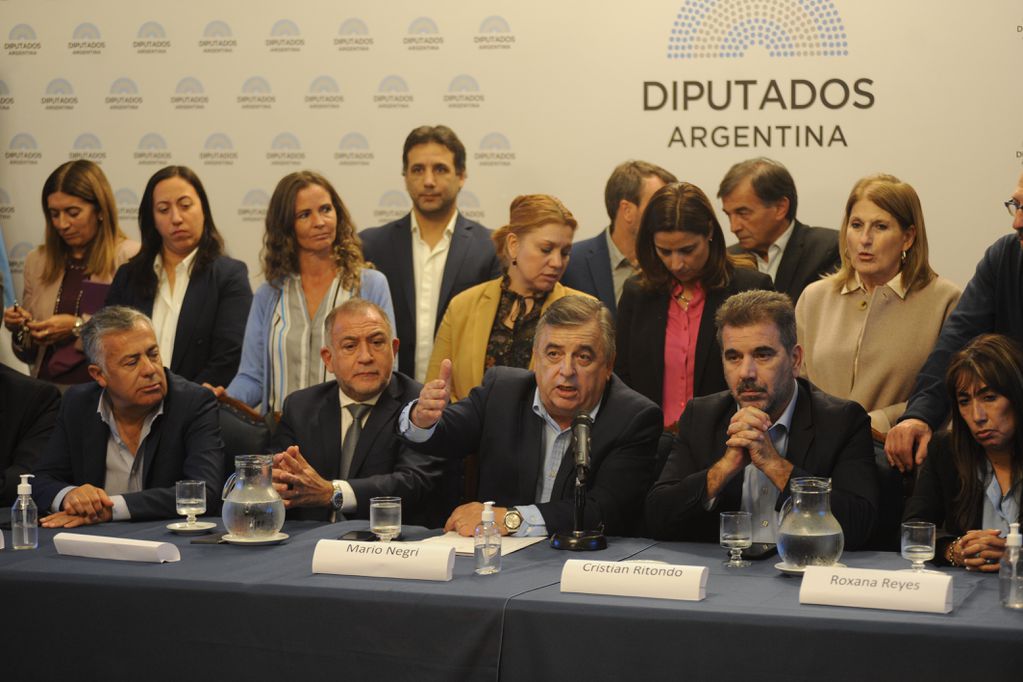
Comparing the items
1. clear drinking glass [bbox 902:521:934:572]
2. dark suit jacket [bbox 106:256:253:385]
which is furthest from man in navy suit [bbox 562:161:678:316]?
clear drinking glass [bbox 902:521:934:572]

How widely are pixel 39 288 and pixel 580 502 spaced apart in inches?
144

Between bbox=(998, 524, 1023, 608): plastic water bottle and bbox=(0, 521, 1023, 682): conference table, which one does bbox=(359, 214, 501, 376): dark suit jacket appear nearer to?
bbox=(0, 521, 1023, 682): conference table

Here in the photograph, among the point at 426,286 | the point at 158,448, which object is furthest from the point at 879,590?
the point at 426,286

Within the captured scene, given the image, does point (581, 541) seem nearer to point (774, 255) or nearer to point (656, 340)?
point (656, 340)

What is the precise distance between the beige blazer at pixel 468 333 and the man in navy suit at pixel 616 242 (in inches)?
8.8

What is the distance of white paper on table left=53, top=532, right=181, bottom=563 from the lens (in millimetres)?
3025

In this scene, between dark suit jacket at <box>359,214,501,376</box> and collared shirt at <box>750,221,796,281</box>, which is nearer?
collared shirt at <box>750,221,796,281</box>

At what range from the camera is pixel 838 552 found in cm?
286

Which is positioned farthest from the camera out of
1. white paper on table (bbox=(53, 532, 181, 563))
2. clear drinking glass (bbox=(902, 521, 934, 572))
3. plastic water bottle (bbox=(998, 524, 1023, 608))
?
white paper on table (bbox=(53, 532, 181, 563))

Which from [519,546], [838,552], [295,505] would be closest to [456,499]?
[295,505]

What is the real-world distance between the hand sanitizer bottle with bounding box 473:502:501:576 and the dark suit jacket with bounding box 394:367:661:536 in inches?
19.3

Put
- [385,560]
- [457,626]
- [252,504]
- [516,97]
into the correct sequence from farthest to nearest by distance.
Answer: [516,97] → [252,504] → [385,560] → [457,626]

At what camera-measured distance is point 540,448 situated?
3785 mm

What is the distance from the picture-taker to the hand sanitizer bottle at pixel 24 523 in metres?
3.27
